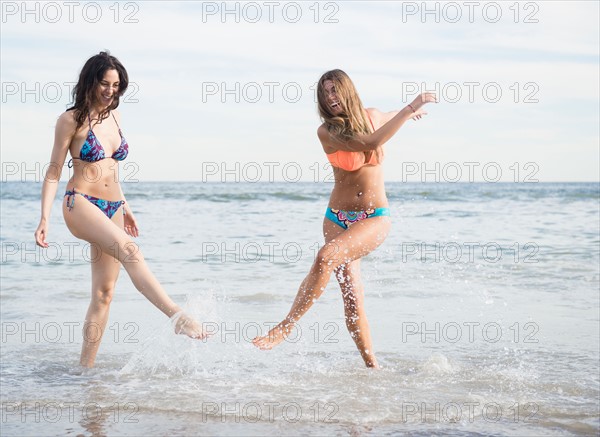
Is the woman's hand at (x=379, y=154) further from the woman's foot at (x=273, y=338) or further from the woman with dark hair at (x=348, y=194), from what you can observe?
the woman's foot at (x=273, y=338)

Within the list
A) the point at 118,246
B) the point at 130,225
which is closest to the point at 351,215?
the point at 118,246

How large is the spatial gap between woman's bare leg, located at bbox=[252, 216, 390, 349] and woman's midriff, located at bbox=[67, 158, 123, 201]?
4.59 ft

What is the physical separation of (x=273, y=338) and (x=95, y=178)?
5.13ft


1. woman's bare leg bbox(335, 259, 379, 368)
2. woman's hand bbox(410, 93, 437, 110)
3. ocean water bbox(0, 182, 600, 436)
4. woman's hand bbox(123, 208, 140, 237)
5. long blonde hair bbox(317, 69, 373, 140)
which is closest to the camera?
ocean water bbox(0, 182, 600, 436)

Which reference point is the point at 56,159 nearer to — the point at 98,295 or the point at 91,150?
the point at 91,150

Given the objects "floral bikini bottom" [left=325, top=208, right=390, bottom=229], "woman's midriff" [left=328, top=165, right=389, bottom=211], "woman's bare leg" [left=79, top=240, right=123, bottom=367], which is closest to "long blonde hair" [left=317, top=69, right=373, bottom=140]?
"woman's midriff" [left=328, top=165, right=389, bottom=211]

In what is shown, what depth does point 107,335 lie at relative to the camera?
694 cm

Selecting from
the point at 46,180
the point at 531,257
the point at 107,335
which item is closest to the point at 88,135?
the point at 46,180

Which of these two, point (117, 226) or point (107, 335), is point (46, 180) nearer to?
point (117, 226)

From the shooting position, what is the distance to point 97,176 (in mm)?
5211

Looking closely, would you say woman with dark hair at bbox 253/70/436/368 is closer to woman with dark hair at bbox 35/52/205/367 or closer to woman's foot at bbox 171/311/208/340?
woman's foot at bbox 171/311/208/340

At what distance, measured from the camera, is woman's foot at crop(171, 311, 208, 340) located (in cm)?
499

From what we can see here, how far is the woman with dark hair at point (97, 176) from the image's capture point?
16.6 feet

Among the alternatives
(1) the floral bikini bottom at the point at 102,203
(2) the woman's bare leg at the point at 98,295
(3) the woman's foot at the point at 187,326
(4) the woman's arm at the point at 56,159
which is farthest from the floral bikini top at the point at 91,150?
(3) the woman's foot at the point at 187,326
